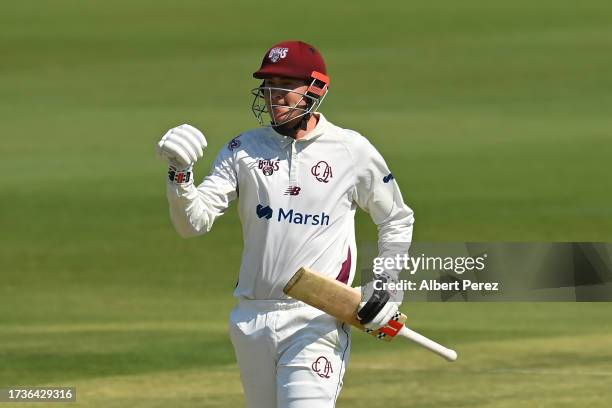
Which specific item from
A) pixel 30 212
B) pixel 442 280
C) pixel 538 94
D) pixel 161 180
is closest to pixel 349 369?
pixel 442 280

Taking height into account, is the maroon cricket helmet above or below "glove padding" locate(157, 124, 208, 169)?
above

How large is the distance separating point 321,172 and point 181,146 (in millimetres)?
710

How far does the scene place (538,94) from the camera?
85.3ft

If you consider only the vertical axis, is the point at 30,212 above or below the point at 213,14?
below

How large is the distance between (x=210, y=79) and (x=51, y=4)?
7390 millimetres

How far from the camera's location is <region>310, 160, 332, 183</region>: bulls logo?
6430 mm

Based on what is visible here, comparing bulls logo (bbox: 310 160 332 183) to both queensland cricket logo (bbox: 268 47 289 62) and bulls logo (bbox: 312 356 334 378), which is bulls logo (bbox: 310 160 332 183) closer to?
queensland cricket logo (bbox: 268 47 289 62)

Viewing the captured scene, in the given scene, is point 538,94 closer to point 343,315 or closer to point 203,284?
point 203,284

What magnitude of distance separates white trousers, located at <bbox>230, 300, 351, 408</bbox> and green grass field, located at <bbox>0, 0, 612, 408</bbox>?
11.5 feet

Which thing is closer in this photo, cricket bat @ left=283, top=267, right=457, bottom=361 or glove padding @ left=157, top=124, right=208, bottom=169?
glove padding @ left=157, top=124, right=208, bottom=169
